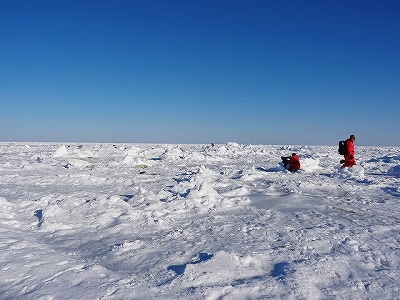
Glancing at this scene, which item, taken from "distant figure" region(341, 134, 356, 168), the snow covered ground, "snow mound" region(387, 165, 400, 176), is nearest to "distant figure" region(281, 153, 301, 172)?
"distant figure" region(341, 134, 356, 168)

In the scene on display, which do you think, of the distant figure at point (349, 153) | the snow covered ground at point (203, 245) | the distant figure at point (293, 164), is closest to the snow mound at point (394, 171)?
the distant figure at point (349, 153)

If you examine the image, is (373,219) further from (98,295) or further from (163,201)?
(98,295)

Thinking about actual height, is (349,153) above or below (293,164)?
above

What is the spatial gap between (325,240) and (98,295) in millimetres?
2621

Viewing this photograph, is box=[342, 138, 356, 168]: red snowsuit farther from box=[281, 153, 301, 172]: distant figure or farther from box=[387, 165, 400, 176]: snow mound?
box=[281, 153, 301, 172]: distant figure

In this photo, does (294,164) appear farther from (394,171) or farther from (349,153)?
(394,171)

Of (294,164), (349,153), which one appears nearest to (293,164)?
(294,164)

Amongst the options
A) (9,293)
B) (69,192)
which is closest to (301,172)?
(69,192)

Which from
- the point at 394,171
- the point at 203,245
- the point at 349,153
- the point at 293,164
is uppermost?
the point at 349,153

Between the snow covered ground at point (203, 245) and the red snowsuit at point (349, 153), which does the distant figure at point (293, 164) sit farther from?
the snow covered ground at point (203, 245)

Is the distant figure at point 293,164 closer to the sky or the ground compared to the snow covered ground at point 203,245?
closer to the sky

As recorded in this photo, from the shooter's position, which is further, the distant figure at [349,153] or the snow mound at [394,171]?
the distant figure at [349,153]

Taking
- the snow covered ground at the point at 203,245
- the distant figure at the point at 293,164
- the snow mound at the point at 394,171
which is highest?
the distant figure at the point at 293,164

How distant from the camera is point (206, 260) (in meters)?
3.47
